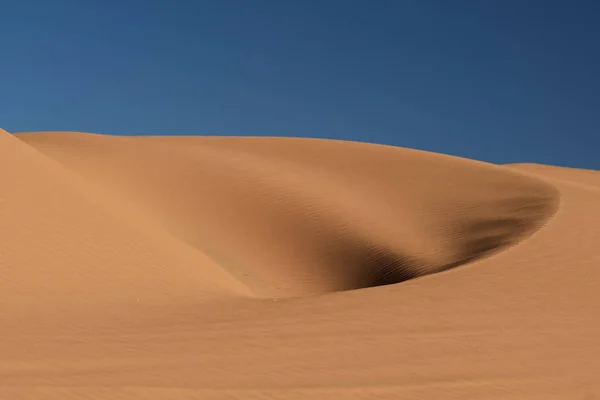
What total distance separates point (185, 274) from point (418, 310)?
564 centimetres

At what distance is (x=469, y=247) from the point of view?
1816cm

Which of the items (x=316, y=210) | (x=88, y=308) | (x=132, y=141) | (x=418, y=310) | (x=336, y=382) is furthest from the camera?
(x=132, y=141)

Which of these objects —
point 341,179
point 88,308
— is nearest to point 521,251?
point 88,308

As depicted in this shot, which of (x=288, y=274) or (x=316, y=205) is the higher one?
(x=316, y=205)

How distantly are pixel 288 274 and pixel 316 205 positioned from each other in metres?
3.87

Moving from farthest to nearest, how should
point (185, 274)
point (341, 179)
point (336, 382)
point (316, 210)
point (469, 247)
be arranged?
point (341, 179), point (316, 210), point (469, 247), point (185, 274), point (336, 382)

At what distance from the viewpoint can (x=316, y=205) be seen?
23016 millimetres

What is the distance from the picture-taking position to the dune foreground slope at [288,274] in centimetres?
756

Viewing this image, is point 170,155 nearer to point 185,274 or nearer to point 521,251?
point 185,274

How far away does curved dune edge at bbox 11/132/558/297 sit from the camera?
1905cm

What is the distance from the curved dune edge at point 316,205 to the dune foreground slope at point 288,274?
0.08 metres

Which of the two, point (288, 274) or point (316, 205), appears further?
point (316, 205)

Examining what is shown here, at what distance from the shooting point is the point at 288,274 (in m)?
19.7

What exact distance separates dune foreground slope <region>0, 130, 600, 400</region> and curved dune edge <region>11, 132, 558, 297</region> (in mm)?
78
